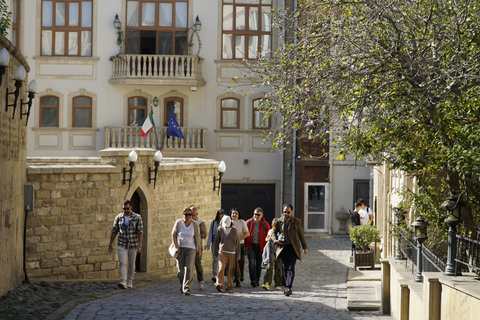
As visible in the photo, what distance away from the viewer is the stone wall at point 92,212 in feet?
52.0

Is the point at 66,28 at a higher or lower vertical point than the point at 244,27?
lower

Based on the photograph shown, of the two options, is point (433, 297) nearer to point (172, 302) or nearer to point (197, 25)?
point (172, 302)

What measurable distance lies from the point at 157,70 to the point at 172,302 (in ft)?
58.3

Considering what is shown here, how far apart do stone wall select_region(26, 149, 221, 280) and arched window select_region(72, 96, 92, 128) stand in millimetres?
12251

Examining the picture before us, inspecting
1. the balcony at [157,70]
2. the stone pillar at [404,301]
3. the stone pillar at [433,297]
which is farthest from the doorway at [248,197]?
the stone pillar at [433,297]

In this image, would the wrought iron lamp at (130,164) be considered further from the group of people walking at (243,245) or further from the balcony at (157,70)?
the balcony at (157,70)

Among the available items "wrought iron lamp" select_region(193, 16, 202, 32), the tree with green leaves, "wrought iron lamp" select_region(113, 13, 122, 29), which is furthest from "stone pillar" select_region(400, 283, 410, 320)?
"wrought iron lamp" select_region(113, 13, 122, 29)

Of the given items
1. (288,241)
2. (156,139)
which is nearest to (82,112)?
(156,139)

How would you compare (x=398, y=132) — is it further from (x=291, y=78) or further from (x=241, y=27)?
(x=241, y=27)

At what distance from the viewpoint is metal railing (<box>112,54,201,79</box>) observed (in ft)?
100.0

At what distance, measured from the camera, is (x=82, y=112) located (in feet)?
104

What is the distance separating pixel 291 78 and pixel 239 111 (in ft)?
64.8

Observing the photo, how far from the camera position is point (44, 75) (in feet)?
103

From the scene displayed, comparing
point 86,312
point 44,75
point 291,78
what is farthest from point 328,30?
point 44,75
